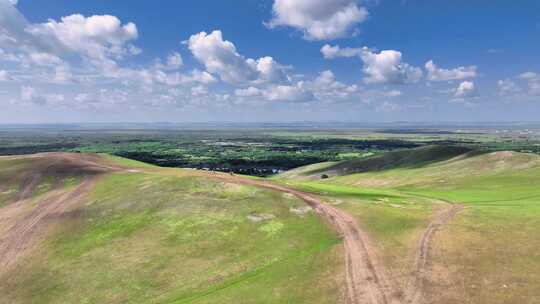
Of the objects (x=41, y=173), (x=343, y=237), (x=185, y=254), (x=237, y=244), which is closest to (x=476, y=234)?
(x=343, y=237)

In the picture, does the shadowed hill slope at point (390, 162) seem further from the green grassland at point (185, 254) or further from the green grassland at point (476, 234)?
the green grassland at point (185, 254)

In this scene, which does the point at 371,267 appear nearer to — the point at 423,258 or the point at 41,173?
the point at 423,258

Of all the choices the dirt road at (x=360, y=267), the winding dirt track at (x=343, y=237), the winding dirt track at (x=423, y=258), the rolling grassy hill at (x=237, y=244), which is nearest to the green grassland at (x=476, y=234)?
the rolling grassy hill at (x=237, y=244)

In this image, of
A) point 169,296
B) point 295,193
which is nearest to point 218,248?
point 169,296

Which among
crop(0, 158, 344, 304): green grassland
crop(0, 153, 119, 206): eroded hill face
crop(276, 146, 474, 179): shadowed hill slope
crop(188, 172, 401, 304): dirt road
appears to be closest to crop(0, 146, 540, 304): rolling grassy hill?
crop(0, 158, 344, 304): green grassland

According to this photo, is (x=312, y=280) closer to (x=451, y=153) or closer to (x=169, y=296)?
(x=169, y=296)

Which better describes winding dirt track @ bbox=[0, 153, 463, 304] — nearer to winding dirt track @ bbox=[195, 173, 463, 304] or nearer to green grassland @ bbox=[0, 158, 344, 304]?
winding dirt track @ bbox=[195, 173, 463, 304]

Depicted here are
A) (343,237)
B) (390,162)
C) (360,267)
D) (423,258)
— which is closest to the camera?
(360,267)

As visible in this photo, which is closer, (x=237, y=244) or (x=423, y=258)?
(x=423, y=258)
